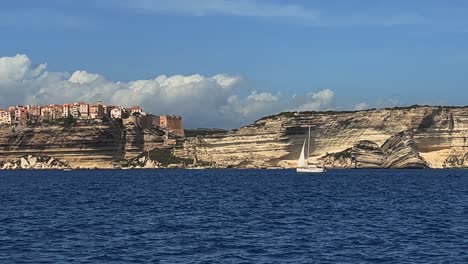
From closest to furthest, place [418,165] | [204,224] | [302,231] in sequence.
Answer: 1. [302,231]
2. [204,224]
3. [418,165]

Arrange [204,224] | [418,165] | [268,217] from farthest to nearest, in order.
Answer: [418,165], [268,217], [204,224]

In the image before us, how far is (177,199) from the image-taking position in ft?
223

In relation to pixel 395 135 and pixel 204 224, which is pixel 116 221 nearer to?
pixel 204 224

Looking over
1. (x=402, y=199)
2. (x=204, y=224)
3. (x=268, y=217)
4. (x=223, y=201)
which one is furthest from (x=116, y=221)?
(x=402, y=199)

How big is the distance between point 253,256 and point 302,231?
9.13m

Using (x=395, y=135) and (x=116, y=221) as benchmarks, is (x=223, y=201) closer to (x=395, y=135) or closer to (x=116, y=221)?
(x=116, y=221)

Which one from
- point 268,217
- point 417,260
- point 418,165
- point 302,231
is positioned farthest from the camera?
point 418,165

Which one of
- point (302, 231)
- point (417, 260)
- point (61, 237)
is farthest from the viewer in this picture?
point (302, 231)

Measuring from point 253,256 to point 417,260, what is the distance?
7.03 m

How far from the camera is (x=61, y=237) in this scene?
124ft

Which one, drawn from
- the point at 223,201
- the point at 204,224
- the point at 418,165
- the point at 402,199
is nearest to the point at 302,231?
the point at 204,224

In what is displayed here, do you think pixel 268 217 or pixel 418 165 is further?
pixel 418 165

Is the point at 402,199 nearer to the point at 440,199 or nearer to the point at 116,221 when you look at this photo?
the point at 440,199

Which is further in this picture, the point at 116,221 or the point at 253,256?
the point at 116,221
